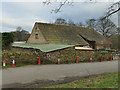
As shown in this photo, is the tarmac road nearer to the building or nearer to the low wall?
the low wall

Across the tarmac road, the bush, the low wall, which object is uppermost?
the bush

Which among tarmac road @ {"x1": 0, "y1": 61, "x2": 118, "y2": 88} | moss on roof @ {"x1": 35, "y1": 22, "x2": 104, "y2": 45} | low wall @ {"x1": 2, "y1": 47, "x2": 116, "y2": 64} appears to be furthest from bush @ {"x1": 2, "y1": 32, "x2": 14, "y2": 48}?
tarmac road @ {"x1": 0, "y1": 61, "x2": 118, "y2": 88}

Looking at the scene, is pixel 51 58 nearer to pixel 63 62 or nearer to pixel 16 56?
pixel 63 62

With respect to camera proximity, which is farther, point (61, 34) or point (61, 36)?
point (61, 34)

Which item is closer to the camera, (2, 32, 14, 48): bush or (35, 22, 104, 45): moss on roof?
(2, 32, 14, 48): bush

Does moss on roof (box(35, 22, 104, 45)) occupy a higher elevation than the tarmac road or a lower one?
higher

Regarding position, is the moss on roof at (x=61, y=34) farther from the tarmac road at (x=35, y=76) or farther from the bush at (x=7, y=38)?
the tarmac road at (x=35, y=76)

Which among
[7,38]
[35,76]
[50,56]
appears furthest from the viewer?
[7,38]

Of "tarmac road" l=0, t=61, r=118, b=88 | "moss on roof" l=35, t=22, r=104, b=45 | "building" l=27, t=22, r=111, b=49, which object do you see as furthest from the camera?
"moss on roof" l=35, t=22, r=104, b=45

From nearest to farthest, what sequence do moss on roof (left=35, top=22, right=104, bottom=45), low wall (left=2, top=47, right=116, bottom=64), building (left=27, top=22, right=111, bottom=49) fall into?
low wall (left=2, top=47, right=116, bottom=64)
building (left=27, top=22, right=111, bottom=49)
moss on roof (left=35, top=22, right=104, bottom=45)

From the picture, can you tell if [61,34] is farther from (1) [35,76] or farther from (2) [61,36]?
(1) [35,76]

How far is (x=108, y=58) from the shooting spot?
1884 centimetres

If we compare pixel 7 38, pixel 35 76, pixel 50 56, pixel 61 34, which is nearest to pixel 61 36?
pixel 61 34

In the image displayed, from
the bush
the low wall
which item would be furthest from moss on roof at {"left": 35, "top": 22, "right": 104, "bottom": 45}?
the low wall
